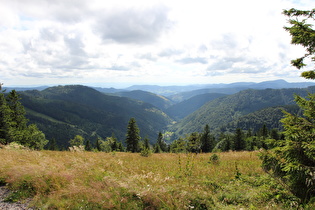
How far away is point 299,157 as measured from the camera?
578cm

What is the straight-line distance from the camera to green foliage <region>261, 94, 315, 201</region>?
534 centimetres

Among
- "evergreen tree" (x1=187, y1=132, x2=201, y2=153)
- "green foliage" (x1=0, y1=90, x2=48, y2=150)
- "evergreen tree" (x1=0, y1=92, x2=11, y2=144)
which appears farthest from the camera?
"green foliage" (x1=0, y1=90, x2=48, y2=150)

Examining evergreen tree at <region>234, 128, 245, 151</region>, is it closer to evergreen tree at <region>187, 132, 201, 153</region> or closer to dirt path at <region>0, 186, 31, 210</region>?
evergreen tree at <region>187, 132, 201, 153</region>

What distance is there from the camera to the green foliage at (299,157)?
534 cm

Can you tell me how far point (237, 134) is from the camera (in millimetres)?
58812

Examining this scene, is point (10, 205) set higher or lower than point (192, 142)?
higher

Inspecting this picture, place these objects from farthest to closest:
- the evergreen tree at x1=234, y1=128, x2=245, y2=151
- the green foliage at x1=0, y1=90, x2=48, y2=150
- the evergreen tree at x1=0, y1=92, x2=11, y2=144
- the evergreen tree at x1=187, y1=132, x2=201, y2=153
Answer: the evergreen tree at x1=234, y1=128, x2=245, y2=151, the green foliage at x1=0, y1=90, x2=48, y2=150, the evergreen tree at x1=0, y1=92, x2=11, y2=144, the evergreen tree at x1=187, y1=132, x2=201, y2=153

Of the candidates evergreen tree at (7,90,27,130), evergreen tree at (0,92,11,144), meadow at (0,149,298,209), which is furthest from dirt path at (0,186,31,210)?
evergreen tree at (7,90,27,130)

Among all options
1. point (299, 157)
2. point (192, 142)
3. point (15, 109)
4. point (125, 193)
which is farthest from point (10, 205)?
point (15, 109)

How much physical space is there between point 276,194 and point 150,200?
178 inches

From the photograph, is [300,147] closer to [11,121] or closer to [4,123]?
[4,123]

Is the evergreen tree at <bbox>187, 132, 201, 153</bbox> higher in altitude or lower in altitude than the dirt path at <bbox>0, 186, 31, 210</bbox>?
lower

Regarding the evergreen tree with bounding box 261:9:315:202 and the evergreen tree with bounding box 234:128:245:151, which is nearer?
the evergreen tree with bounding box 261:9:315:202

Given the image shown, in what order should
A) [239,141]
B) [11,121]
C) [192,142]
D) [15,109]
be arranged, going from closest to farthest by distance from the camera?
[192,142], [11,121], [15,109], [239,141]
